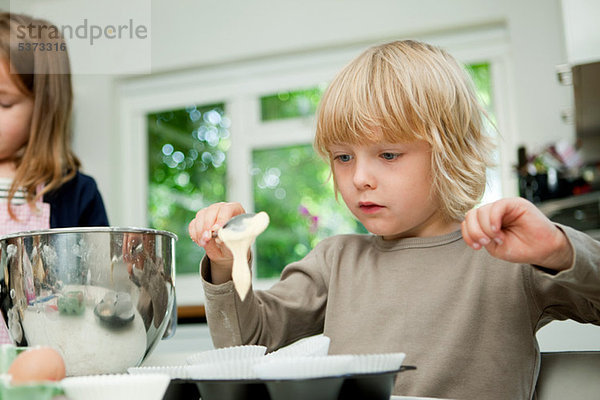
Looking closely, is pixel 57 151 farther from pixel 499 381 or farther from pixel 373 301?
pixel 499 381

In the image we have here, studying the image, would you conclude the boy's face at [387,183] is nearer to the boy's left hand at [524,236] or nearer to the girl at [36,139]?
the boy's left hand at [524,236]

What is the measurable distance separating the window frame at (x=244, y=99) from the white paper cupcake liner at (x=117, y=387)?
2.67 meters

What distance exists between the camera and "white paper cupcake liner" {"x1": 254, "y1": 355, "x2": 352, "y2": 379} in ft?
1.28

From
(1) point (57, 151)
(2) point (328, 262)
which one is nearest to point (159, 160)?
(1) point (57, 151)

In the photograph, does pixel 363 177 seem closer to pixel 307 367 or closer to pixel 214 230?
pixel 214 230

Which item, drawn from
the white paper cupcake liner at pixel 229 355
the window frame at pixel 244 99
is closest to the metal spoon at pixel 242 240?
the white paper cupcake liner at pixel 229 355

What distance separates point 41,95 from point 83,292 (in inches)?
28.1

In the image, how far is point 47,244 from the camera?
0.58m

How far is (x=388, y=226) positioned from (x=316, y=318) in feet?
0.64

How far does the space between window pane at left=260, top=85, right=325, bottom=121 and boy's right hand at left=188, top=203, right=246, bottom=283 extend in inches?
102

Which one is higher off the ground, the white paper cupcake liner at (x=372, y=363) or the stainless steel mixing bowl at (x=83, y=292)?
the stainless steel mixing bowl at (x=83, y=292)

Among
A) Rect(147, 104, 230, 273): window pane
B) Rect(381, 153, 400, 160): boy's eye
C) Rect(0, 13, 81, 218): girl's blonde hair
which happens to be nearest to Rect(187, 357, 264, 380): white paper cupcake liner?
Rect(381, 153, 400, 160): boy's eye

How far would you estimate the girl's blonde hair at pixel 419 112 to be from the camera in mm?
812

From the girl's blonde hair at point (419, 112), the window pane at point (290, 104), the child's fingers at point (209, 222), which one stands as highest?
the window pane at point (290, 104)
